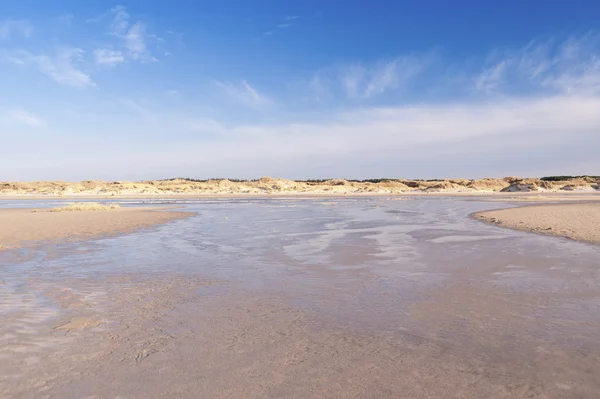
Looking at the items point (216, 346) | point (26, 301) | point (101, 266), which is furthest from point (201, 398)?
point (101, 266)

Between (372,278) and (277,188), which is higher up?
(277,188)

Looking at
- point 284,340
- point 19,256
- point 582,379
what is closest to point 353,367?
point 284,340

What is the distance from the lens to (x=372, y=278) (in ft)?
26.8

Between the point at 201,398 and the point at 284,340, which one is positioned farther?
the point at 284,340

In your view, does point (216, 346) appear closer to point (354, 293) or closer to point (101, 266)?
point (354, 293)

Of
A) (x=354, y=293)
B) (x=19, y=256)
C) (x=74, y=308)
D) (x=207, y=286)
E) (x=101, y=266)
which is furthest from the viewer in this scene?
Result: (x=19, y=256)

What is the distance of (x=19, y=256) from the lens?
35.7ft

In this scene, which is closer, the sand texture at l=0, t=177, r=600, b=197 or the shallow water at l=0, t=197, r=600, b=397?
the shallow water at l=0, t=197, r=600, b=397

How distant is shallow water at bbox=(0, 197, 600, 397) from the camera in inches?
211

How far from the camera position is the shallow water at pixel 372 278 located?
5.36m

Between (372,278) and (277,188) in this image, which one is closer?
(372,278)

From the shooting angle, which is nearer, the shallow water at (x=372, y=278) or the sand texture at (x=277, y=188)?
the shallow water at (x=372, y=278)

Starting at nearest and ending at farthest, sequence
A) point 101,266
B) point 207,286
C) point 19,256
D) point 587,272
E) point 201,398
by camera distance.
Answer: point 201,398 < point 207,286 < point 587,272 < point 101,266 < point 19,256

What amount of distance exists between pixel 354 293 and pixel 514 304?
232cm
